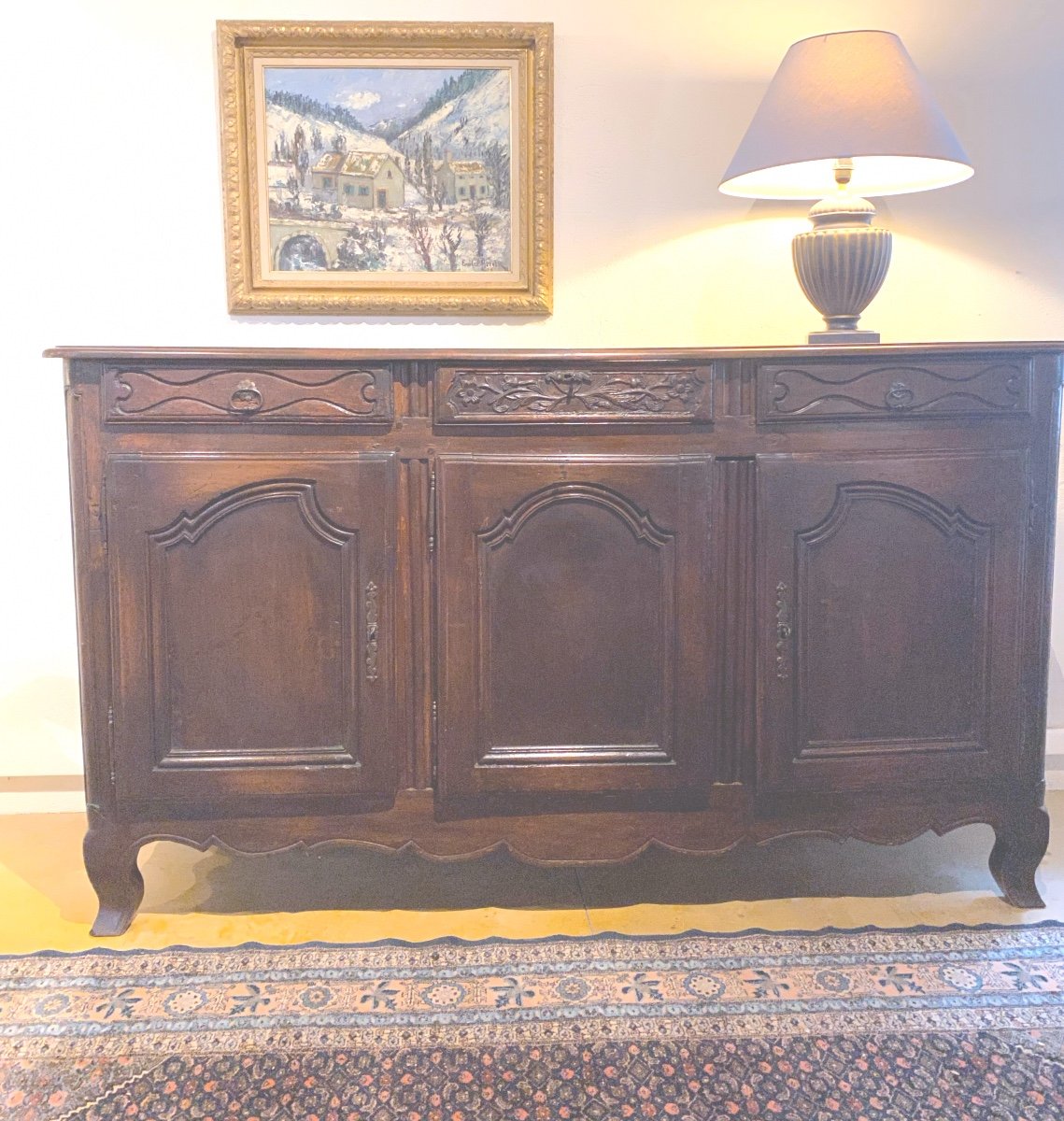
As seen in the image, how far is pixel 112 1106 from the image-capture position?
4.03ft

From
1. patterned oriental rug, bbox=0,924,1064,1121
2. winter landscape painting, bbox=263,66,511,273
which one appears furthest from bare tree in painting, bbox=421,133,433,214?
patterned oriental rug, bbox=0,924,1064,1121

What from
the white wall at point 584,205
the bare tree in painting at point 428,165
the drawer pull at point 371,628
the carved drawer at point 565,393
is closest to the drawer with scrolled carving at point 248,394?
the carved drawer at point 565,393

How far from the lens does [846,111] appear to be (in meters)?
1.66

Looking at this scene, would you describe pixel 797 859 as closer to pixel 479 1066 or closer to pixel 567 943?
pixel 567 943

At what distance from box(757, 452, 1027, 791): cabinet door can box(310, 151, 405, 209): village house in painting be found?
1.00 m

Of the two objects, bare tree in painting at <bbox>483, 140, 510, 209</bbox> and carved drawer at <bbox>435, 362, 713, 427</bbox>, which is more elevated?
bare tree in painting at <bbox>483, 140, 510, 209</bbox>

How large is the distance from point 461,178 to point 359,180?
0.21 m

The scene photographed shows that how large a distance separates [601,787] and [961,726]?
0.62 metres

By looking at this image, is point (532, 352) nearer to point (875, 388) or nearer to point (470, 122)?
point (875, 388)

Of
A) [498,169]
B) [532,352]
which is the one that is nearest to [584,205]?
[498,169]

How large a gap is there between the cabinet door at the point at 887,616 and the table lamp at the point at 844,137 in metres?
0.33

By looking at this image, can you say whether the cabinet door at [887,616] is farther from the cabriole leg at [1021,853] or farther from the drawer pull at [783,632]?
the cabriole leg at [1021,853]

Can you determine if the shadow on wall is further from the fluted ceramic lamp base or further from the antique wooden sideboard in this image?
the fluted ceramic lamp base

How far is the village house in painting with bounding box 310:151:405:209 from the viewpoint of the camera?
6.61 ft
